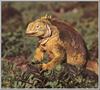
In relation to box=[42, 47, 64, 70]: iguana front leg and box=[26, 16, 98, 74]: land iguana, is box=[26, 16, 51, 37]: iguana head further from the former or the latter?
box=[42, 47, 64, 70]: iguana front leg

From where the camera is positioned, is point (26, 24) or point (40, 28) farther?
point (26, 24)

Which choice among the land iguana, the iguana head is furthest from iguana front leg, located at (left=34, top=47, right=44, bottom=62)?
the iguana head

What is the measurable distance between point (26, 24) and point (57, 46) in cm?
33

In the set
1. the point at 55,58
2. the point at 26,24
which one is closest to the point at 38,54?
the point at 55,58

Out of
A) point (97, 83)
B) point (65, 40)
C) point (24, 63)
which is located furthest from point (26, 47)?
point (97, 83)

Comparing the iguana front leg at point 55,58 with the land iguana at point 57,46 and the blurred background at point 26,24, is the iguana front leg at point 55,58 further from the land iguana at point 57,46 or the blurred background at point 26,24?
the blurred background at point 26,24

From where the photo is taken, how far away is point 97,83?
7.91 ft

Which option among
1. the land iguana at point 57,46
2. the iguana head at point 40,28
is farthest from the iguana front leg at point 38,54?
the iguana head at point 40,28

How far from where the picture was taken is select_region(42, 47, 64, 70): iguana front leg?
2.39 meters

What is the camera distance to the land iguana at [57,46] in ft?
7.88

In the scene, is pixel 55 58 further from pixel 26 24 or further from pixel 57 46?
pixel 26 24

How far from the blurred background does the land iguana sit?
0.20ft

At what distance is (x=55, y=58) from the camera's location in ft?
7.86

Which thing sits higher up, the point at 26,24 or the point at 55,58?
the point at 26,24
